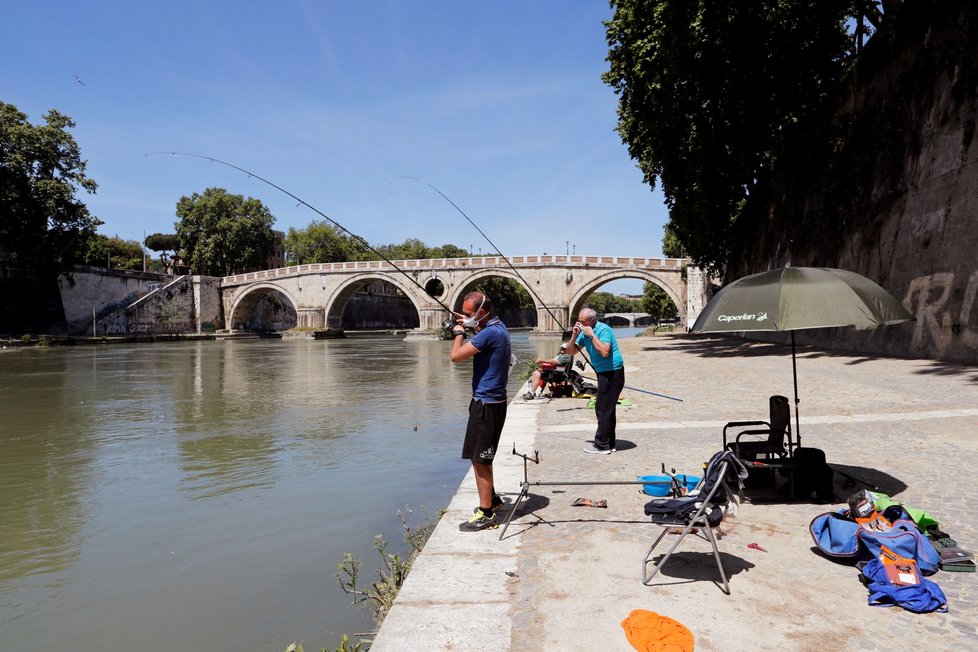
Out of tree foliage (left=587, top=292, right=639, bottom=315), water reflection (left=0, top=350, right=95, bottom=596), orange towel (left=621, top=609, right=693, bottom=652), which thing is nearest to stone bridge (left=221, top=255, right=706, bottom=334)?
water reflection (left=0, top=350, right=95, bottom=596)

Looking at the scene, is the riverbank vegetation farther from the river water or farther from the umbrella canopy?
the umbrella canopy

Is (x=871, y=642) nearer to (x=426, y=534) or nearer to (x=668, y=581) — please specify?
(x=668, y=581)

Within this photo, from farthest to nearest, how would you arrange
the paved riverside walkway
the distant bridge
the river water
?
the distant bridge < the river water < the paved riverside walkway

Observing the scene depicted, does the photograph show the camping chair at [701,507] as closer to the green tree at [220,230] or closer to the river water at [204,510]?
the river water at [204,510]

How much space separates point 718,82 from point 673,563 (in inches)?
739

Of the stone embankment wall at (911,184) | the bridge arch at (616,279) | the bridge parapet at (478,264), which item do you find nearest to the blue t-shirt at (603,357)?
the stone embankment wall at (911,184)

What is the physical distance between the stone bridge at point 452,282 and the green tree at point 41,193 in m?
21.8

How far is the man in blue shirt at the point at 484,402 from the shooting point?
4.53 metres

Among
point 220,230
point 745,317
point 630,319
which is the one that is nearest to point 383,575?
point 745,317

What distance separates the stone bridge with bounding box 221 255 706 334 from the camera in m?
49.8

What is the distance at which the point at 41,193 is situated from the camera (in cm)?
4025

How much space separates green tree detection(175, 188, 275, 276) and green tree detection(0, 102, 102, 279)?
2596 cm

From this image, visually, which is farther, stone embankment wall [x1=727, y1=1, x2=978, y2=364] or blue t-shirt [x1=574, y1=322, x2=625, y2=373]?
stone embankment wall [x1=727, y1=1, x2=978, y2=364]

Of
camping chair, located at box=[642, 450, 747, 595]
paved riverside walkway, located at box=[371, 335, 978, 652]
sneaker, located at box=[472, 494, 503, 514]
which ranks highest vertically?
camping chair, located at box=[642, 450, 747, 595]
